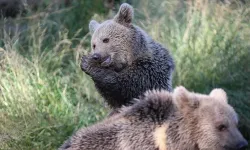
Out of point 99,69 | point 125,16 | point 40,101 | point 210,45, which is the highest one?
point 125,16

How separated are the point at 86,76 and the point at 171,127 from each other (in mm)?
4645

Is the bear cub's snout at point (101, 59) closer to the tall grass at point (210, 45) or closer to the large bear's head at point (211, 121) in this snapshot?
the large bear's head at point (211, 121)

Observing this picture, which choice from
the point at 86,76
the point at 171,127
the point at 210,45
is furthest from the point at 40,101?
the point at 171,127

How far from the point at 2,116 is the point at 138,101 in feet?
10.5

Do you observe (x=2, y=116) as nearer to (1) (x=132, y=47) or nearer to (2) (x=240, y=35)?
(1) (x=132, y=47)

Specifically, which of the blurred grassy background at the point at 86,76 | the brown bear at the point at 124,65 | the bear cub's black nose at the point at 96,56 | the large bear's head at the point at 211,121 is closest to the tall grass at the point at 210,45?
the blurred grassy background at the point at 86,76

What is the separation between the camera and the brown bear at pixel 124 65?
6.83m

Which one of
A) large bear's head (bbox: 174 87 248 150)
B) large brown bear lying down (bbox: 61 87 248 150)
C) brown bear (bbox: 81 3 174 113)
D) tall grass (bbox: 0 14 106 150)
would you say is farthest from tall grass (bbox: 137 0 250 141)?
large bear's head (bbox: 174 87 248 150)

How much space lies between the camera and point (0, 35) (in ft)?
41.8

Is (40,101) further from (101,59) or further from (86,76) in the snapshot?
(101,59)

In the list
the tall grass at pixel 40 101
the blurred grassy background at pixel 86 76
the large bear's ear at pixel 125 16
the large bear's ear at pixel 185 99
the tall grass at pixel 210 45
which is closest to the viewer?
the large bear's ear at pixel 185 99

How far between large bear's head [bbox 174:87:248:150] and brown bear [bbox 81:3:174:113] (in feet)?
4.65

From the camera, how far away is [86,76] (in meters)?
10.0

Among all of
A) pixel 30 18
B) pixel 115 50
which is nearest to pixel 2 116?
pixel 115 50
